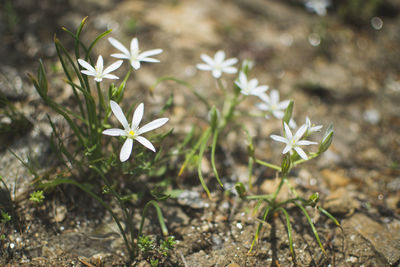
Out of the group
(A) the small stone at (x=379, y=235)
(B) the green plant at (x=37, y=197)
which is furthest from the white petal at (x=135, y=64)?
(A) the small stone at (x=379, y=235)

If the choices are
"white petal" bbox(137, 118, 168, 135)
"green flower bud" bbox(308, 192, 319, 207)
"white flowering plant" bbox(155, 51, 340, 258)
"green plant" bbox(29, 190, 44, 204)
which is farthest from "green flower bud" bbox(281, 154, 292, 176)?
"green plant" bbox(29, 190, 44, 204)

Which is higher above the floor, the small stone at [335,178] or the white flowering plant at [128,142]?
the white flowering plant at [128,142]

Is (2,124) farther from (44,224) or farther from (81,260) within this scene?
(81,260)

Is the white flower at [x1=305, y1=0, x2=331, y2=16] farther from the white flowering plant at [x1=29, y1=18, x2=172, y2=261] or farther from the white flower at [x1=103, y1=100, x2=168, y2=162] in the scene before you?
the white flower at [x1=103, y1=100, x2=168, y2=162]

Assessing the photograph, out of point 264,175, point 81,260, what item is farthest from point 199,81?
point 81,260

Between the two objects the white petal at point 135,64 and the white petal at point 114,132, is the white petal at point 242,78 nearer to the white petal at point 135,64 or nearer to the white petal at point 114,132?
the white petal at point 135,64

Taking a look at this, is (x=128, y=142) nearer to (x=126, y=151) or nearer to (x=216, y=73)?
(x=126, y=151)

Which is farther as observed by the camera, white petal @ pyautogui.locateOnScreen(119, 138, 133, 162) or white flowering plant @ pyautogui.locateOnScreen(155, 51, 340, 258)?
white flowering plant @ pyautogui.locateOnScreen(155, 51, 340, 258)

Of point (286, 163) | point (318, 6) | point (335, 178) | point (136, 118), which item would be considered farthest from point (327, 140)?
point (318, 6)
